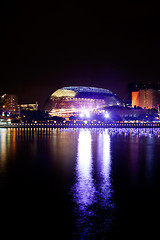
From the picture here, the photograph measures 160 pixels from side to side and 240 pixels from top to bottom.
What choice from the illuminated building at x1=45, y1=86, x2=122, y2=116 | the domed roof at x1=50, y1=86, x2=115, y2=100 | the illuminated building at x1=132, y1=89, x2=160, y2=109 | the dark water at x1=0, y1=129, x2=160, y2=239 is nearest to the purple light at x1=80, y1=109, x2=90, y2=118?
the illuminated building at x1=45, y1=86, x2=122, y2=116

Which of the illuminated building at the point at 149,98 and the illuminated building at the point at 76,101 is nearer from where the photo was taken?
the illuminated building at the point at 76,101

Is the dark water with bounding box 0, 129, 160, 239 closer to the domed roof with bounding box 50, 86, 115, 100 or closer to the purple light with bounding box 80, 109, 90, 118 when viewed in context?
the purple light with bounding box 80, 109, 90, 118

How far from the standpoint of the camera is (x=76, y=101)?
101938mm

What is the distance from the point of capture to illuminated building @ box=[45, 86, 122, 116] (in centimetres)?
9875

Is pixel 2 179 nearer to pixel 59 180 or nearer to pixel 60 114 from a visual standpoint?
pixel 59 180

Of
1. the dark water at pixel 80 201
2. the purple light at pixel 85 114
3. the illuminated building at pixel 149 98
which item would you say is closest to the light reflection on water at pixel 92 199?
the dark water at pixel 80 201

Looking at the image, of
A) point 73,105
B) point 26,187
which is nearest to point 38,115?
point 73,105

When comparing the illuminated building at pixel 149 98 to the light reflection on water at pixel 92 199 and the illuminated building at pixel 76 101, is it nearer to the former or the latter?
the illuminated building at pixel 76 101

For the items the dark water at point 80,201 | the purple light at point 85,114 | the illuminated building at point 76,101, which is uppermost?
the illuminated building at point 76,101

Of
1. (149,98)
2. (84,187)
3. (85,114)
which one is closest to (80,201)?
(84,187)

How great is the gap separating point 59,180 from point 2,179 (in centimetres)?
222

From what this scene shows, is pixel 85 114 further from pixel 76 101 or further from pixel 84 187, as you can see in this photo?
pixel 84 187

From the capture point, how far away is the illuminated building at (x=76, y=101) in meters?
98.8

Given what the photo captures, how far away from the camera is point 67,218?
704 centimetres
